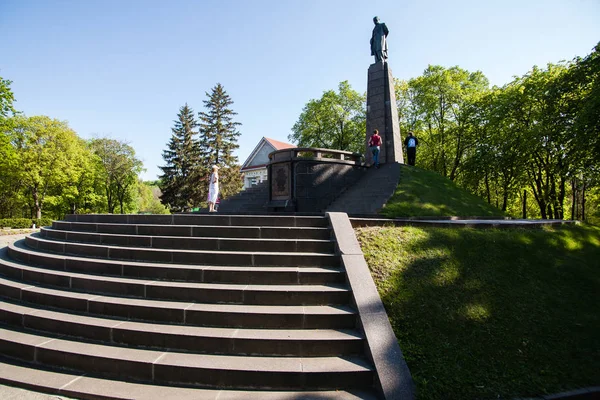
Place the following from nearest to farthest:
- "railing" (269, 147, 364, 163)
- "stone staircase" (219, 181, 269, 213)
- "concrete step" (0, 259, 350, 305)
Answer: "concrete step" (0, 259, 350, 305) → "railing" (269, 147, 364, 163) → "stone staircase" (219, 181, 269, 213)

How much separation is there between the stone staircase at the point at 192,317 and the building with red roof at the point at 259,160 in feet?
117

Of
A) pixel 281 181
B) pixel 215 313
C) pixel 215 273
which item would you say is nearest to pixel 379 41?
pixel 281 181

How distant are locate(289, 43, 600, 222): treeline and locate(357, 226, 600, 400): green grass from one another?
11187 mm

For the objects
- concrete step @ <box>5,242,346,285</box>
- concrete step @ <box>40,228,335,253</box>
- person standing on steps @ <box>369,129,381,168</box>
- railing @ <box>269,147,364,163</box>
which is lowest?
concrete step @ <box>5,242,346,285</box>

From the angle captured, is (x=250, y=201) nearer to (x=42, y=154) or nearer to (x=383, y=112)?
(x=383, y=112)

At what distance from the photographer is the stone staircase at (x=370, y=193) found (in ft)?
36.8

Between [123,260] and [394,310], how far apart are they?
5.20 metres

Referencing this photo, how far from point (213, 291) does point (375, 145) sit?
11441mm

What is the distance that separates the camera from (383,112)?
1502 centimetres

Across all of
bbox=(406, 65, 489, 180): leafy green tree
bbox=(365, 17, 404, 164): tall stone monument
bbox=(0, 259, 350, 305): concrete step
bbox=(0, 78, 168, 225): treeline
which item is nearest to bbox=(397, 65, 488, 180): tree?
bbox=(406, 65, 489, 180): leafy green tree

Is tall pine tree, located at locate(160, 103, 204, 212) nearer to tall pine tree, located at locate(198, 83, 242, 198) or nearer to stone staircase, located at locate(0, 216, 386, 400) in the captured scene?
tall pine tree, located at locate(198, 83, 242, 198)

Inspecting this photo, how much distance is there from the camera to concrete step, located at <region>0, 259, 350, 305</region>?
4.64 meters

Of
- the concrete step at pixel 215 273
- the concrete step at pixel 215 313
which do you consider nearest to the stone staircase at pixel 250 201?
the concrete step at pixel 215 273

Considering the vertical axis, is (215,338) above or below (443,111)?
below
